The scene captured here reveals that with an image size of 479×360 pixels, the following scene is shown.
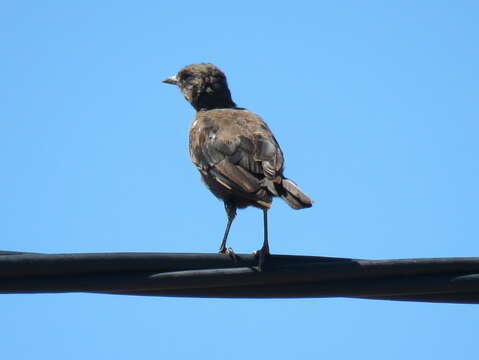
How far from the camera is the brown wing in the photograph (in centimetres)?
655

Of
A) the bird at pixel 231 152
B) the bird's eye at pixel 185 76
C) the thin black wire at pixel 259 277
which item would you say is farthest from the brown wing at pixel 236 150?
the thin black wire at pixel 259 277

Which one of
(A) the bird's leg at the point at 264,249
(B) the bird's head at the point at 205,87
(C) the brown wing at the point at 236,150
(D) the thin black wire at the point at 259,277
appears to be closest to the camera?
Result: (D) the thin black wire at the point at 259,277

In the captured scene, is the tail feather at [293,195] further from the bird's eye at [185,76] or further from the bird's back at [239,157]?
the bird's eye at [185,76]

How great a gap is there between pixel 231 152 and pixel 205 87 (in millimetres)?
2643

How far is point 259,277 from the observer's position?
162 inches

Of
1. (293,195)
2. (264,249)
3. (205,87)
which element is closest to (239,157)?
(293,195)

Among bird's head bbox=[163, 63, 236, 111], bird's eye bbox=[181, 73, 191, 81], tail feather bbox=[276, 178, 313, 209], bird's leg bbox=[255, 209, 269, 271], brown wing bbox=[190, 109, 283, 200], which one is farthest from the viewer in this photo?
bird's eye bbox=[181, 73, 191, 81]

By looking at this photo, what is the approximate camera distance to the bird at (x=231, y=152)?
621 centimetres

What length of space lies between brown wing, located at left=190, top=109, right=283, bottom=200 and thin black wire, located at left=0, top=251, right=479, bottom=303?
2106 millimetres

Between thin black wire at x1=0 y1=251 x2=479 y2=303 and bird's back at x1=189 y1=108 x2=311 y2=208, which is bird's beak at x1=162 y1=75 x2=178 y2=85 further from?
thin black wire at x1=0 y1=251 x2=479 y2=303

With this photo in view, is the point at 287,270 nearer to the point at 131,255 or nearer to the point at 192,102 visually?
the point at 131,255

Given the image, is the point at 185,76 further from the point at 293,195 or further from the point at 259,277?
the point at 259,277

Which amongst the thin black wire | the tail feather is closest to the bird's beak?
the tail feather

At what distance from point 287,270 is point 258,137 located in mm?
3344
